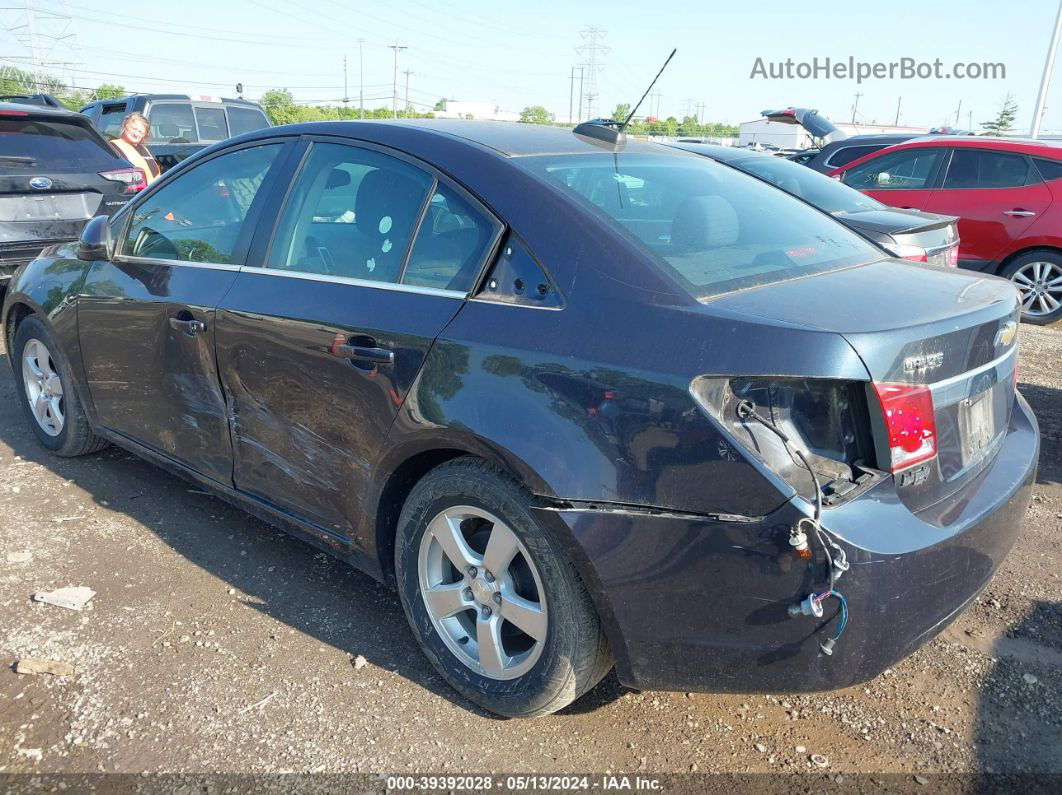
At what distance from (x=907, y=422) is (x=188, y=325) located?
2.58m

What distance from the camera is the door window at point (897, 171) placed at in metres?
8.84

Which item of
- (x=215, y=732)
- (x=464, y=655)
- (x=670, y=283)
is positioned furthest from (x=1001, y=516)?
(x=215, y=732)

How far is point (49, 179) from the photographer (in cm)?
676

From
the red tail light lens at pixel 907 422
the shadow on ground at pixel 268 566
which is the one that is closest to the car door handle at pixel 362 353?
the shadow on ground at pixel 268 566

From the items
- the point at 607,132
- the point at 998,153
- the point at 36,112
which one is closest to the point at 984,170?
the point at 998,153

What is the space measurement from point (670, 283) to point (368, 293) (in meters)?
1.03

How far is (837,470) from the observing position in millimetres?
2008

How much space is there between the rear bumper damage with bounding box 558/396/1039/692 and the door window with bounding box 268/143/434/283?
1133mm

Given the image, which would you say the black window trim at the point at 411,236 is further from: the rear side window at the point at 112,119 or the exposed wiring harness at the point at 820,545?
the rear side window at the point at 112,119

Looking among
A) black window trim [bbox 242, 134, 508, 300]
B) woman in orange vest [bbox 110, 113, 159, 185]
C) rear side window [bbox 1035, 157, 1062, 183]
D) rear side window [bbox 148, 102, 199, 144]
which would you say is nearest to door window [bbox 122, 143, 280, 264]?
black window trim [bbox 242, 134, 508, 300]

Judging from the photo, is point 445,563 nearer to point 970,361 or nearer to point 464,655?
point 464,655

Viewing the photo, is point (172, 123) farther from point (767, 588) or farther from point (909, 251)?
point (767, 588)

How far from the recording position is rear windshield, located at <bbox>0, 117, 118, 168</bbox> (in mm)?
6633

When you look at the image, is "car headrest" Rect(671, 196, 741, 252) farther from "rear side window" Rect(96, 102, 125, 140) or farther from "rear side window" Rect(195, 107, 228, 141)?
"rear side window" Rect(96, 102, 125, 140)
